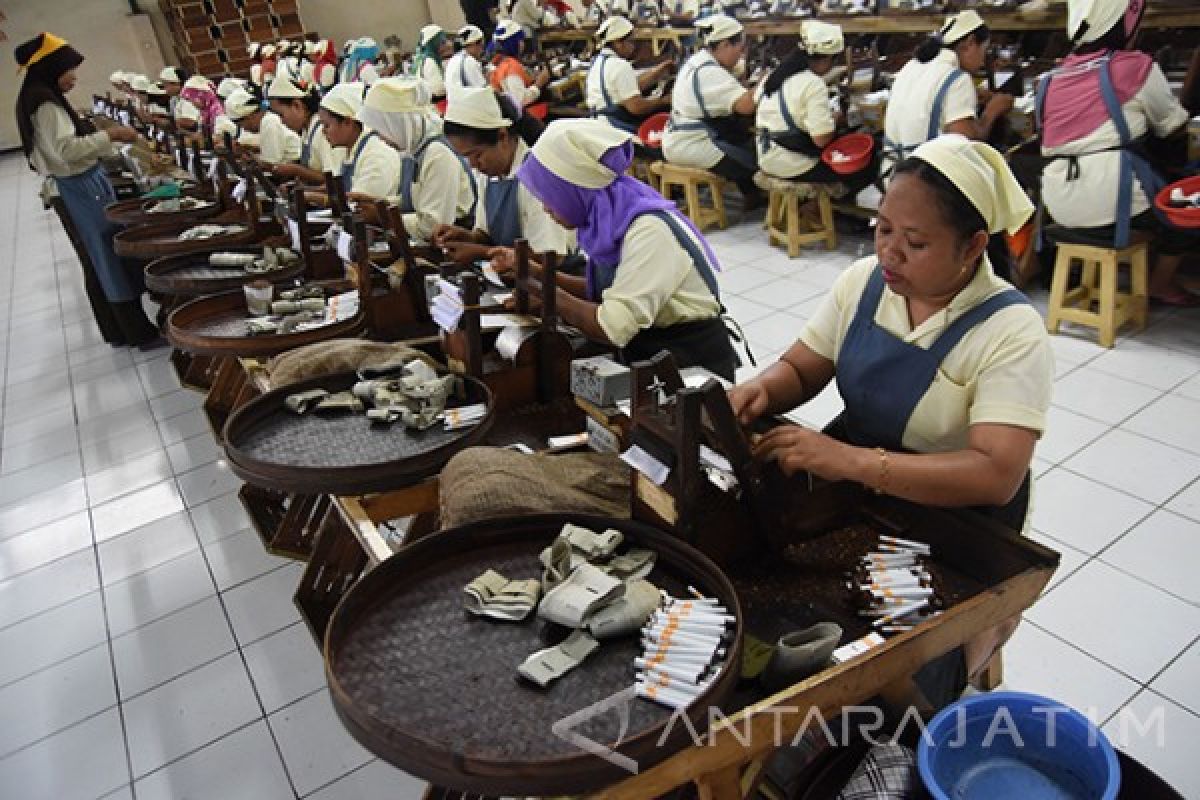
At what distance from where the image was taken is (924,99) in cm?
453

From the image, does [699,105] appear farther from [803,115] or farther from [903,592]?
[903,592]

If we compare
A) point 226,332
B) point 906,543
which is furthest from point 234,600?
point 906,543

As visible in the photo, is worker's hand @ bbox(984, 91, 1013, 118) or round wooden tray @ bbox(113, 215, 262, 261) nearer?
round wooden tray @ bbox(113, 215, 262, 261)

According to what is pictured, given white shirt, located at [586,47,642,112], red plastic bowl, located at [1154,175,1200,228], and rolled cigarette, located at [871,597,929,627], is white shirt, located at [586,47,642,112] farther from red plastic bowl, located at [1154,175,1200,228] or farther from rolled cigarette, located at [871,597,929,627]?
rolled cigarette, located at [871,597,929,627]

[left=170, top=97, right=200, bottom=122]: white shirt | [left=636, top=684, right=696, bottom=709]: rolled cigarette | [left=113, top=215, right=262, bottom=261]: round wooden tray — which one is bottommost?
[left=636, top=684, right=696, bottom=709]: rolled cigarette

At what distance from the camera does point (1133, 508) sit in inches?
109

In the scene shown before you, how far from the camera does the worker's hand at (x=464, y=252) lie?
3113 mm

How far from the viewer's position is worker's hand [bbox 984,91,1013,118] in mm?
4609

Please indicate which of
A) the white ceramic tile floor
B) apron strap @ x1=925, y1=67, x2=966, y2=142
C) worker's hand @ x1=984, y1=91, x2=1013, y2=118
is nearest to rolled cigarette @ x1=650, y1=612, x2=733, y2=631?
the white ceramic tile floor

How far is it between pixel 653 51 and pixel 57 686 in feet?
30.0

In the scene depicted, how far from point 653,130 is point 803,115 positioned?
76.5 inches

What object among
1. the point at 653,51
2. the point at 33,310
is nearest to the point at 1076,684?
the point at 33,310

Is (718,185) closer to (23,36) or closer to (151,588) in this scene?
(151,588)

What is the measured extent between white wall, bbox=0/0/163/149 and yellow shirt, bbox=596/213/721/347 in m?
17.2
